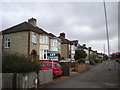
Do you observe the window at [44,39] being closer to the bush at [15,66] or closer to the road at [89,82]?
the road at [89,82]

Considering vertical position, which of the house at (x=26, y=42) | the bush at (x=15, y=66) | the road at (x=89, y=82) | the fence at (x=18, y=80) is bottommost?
the road at (x=89, y=82)

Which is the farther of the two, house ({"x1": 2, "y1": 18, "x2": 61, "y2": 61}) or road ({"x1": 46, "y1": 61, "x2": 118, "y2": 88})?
house ({"x1": 2, "y1": 18, "x2": 61, "y2": 61})

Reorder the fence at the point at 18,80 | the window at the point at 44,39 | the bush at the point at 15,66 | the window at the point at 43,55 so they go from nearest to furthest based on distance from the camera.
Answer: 1. the fence at the point at 18,80
2. the bush at the point at 15,66
3. the window at the point at 43,55
4. the window at the point at 44,39

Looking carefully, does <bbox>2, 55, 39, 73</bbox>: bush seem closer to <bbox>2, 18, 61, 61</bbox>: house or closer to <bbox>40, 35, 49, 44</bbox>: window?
<bbox>2, 18, 61, 61</bbox>: house

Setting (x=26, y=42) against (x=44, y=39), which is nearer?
(x=26, y=42)

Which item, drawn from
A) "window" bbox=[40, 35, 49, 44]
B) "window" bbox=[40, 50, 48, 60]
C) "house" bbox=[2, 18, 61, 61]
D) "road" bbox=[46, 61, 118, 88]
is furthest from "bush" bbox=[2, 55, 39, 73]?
"window" bbox=[40, 35, 49, 44]

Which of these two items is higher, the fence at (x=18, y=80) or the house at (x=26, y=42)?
the house at (x=26, y=42)

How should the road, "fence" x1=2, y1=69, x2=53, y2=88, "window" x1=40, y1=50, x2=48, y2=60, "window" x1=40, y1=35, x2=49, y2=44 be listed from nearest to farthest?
"fence" x1=2, y1=69, x2=53, y2=88
the road
"window" x1=40, y1=50, x2=48, y2=60
"window" x1=40, y1=35, x2=49, y2=44

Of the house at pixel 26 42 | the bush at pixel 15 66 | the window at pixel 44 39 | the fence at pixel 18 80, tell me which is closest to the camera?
the fence at pixel 18 80

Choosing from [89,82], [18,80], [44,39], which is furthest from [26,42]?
[18,80]

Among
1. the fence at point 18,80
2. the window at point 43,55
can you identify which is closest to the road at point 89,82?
the fence at point 18,80

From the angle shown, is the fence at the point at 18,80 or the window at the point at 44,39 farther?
the window at the point at 44,39

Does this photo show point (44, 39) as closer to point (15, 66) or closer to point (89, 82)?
point (89, 82)

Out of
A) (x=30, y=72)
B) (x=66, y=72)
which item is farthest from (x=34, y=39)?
(x=30, y=72)
